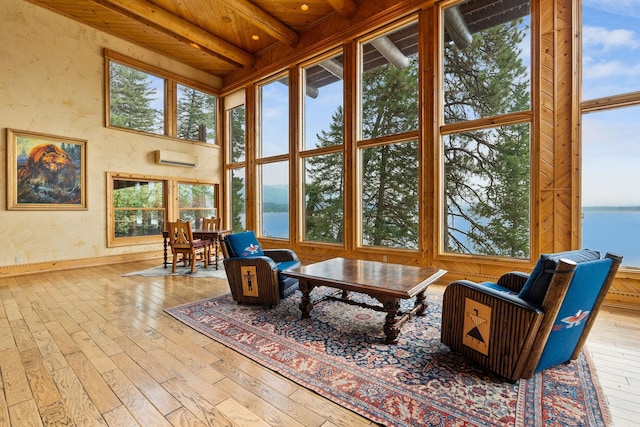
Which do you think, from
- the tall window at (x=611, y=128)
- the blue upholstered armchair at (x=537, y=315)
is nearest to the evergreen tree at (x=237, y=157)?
the blue upholstered armchair at (x=537, y=315)

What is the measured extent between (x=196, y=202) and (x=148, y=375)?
6184 millimetres

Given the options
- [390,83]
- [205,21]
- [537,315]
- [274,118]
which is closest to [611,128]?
[390,83]

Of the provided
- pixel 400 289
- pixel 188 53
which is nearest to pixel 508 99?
pixel 400 289

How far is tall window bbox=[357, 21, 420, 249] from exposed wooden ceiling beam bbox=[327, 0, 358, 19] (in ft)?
1.84

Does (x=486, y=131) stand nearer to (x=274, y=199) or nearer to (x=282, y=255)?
(x=282, y=255)

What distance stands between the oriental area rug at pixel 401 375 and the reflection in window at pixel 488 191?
Answer: 74.4 inches

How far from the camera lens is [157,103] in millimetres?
6801

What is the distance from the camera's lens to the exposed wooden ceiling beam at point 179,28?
5125 mm

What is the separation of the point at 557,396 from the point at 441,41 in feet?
15.4

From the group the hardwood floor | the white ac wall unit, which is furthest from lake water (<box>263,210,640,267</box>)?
the white ac wall unit

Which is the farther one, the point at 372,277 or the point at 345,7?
the point at 345,7

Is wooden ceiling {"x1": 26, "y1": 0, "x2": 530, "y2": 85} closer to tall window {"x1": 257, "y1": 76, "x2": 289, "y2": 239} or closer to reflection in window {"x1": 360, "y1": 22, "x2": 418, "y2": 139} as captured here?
reflection in window {"x1": 360, "y1": 22, "x2": 418, "y2": 139}

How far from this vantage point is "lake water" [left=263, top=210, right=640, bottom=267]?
327cm

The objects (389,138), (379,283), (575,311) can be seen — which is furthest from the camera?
(389,138)
